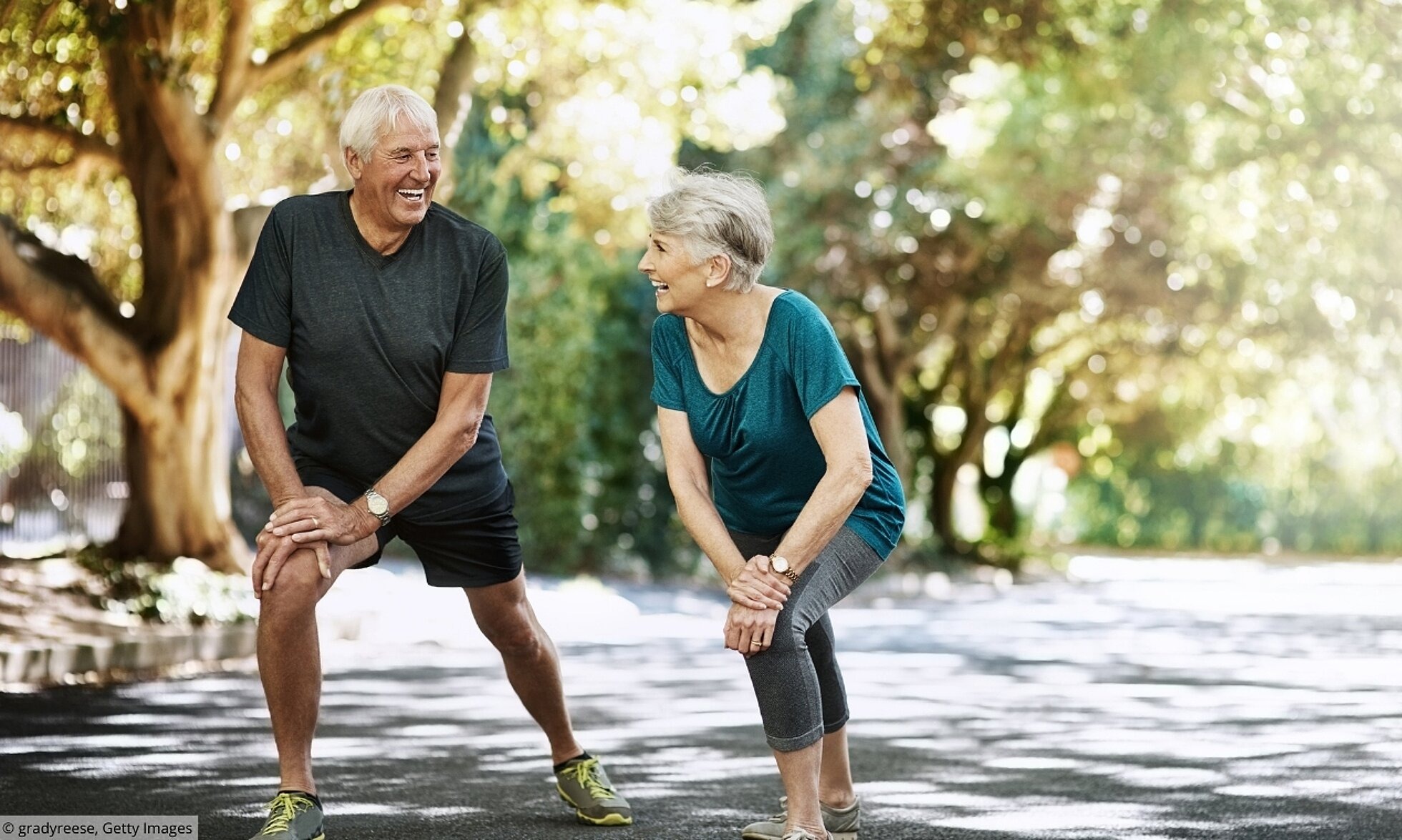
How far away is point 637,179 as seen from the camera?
17.5 meters

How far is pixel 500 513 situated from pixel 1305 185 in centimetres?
1867

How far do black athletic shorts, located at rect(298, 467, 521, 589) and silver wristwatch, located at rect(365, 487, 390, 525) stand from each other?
0.61 ft

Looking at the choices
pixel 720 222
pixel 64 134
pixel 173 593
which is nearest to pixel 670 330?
pixel 720 222

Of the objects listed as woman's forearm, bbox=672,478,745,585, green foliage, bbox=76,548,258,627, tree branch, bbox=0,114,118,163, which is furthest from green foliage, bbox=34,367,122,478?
woman's forearm, bbox=672,478,745,585

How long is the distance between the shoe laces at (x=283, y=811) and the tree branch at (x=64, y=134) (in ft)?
31.2

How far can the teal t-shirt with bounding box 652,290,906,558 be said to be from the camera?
4547 mm

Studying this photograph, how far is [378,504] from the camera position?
15.3 ft

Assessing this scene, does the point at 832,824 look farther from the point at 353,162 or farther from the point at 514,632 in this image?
the point at 353,162

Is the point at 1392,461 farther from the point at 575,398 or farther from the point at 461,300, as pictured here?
the point at 461,300

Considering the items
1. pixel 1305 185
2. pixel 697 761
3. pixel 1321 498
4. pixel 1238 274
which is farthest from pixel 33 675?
pixel 1321 498

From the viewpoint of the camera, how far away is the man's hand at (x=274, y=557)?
4.44 metres

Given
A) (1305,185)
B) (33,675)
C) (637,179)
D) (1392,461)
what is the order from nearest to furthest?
(33,675), (637,179), (1305,185), (1392,461)

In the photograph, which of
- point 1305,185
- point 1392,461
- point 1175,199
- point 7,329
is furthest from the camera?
point 1392,461

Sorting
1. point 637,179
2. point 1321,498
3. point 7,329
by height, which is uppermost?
point 637,179
